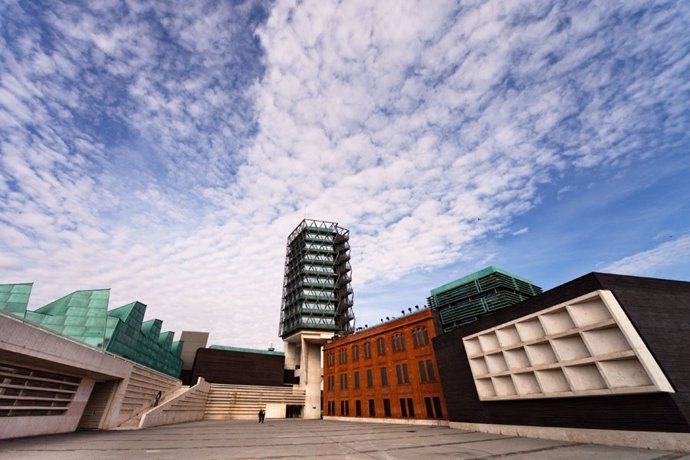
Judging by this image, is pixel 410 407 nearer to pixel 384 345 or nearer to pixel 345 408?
pixel 384 345

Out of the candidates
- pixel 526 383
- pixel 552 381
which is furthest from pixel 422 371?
pixel 552 381

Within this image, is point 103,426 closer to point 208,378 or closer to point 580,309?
point 580,309

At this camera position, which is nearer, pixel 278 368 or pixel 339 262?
pixel 278 368

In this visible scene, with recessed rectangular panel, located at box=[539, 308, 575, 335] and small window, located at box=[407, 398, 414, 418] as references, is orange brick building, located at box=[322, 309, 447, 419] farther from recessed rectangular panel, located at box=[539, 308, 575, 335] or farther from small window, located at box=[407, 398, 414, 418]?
recessed rectangular panel, located at box=[539, 308, 575, 335]

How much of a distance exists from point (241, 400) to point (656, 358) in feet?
157

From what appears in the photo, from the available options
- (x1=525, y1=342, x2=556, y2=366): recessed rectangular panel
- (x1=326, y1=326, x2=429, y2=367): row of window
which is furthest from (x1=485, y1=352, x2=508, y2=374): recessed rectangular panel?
(x1=326, y1=326, x2=429, y2=367): row of window

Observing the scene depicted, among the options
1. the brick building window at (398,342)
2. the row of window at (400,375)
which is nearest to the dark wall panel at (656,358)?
the row of window at (400,375)

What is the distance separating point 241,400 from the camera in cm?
4459

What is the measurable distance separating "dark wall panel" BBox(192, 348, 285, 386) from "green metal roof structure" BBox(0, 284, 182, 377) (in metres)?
7.88

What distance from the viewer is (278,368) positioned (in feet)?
185

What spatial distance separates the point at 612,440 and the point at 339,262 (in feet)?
182

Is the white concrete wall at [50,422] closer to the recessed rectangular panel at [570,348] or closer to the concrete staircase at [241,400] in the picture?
the concrete staircase at [241,400]

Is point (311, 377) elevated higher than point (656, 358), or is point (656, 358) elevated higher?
point (311, 377)

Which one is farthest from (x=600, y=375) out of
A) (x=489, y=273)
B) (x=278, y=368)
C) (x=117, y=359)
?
(x=278, y=368)
